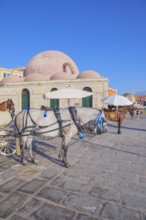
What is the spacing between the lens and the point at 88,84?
2116 cm

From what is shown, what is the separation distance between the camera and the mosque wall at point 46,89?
20.9 metres

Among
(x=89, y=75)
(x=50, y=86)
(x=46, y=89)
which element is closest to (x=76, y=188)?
(x=50, y=86)

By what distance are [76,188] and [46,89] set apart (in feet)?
64.2

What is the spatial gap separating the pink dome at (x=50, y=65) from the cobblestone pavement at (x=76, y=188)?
2154 centimetres

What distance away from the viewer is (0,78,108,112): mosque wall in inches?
822

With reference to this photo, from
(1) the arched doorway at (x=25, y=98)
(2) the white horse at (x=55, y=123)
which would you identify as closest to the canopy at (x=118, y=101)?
(2) the white horse at (x=55, y=123)

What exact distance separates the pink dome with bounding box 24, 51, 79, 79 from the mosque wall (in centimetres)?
395

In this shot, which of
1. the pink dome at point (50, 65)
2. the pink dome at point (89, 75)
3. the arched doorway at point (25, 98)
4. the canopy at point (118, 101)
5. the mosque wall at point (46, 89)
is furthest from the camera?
the pink dome at point (50, 65)

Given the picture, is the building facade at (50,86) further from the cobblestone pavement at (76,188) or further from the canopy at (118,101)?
the cobblestone pavement at (76,188)

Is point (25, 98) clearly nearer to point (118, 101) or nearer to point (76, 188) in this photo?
point (118, 101)

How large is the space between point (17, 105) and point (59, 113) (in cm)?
1985

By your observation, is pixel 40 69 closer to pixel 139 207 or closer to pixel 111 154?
pixel 111 154

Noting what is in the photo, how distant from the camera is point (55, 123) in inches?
179

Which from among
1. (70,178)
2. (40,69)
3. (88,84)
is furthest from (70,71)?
(70,178)
